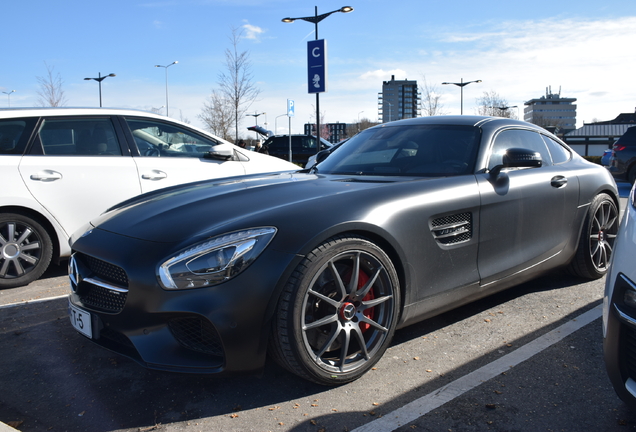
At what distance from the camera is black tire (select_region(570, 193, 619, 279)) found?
13.8 ft

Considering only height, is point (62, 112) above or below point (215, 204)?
above

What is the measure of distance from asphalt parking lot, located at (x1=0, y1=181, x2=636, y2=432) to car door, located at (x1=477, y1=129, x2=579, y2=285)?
1.48 ft

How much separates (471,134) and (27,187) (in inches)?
145

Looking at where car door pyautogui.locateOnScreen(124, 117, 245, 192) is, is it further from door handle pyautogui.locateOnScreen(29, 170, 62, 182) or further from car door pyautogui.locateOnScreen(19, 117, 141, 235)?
door handle pyautogui.locateOnScreen(29, 170, 62, 182)

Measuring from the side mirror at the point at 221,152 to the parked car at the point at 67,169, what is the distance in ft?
0.05

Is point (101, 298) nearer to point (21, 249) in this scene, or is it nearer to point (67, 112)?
point (21, 249)

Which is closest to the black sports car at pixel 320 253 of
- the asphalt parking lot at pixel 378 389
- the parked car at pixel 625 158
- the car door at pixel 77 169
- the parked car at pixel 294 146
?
the asphalt parking lot at pixel 378 389

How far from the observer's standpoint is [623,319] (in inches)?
77.9

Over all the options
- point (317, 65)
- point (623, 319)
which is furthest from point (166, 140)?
point (317, 65)

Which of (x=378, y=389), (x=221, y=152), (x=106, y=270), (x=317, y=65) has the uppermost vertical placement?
(x=317, y=65)

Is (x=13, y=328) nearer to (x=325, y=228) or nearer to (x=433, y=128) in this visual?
(x=325, y=228)

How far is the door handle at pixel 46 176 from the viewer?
470 centimetres

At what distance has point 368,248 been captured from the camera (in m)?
2.67

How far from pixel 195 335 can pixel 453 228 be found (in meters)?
1.56
